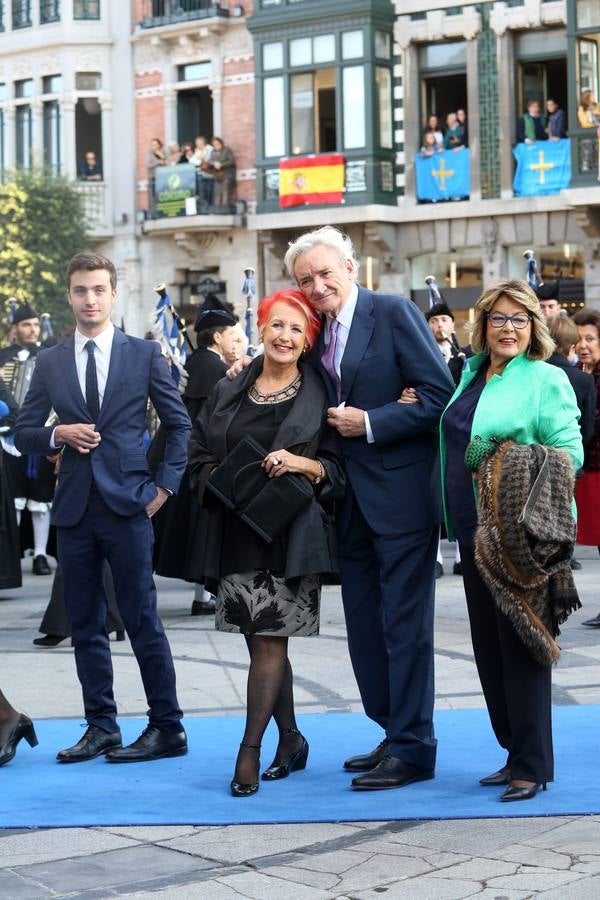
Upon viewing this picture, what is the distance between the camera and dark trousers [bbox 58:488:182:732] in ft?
23.6

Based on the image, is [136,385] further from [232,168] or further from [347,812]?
[232,168]

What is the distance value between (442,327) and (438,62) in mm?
18355

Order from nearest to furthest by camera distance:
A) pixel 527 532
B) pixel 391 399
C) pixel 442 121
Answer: pixel 527 532, pixel 391 399, pixel 442 121

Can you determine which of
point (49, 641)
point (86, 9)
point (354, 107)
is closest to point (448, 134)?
point (354, 107)

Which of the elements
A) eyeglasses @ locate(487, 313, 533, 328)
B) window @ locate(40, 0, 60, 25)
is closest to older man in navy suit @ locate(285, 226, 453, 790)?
eyeglasses @ locate(487, 313, 533, 328)

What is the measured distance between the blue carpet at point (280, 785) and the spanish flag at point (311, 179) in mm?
24526

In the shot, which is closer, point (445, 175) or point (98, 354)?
point (98, 354)

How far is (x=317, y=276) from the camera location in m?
6.68

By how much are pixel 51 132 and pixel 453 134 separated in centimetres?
960

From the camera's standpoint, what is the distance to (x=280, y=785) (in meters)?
6.69

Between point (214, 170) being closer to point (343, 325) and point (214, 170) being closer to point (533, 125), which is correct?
point (533, 125)

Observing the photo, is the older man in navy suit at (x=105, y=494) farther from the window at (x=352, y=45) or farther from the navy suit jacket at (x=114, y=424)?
the window at (x=352, y=45)

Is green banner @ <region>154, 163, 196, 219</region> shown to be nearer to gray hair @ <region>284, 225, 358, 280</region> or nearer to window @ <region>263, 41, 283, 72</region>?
window @ <region>263, 41, 283, 72</region>

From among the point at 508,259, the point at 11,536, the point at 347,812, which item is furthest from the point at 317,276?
the point at 508,259
